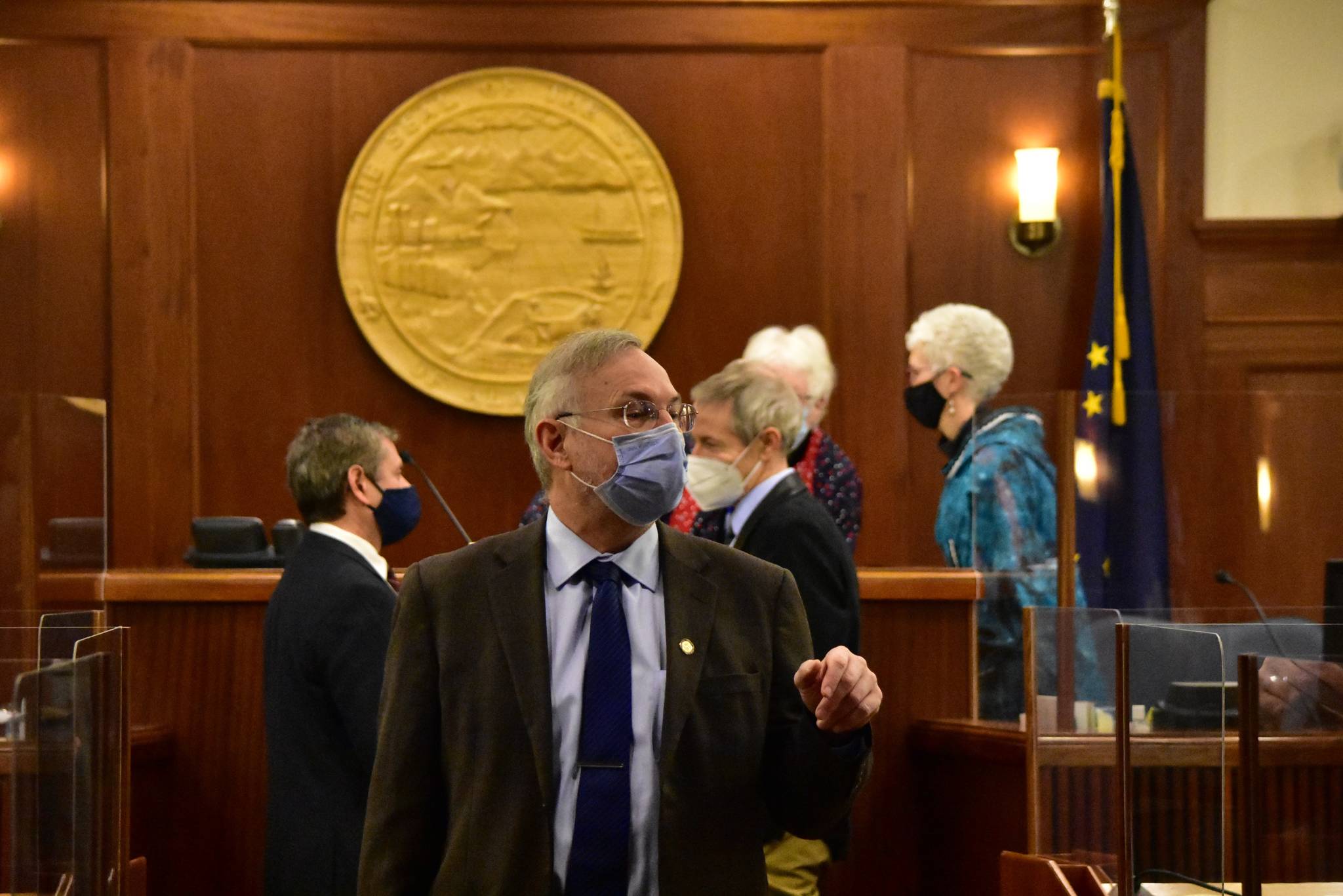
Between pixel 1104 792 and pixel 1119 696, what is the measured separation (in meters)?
0.44

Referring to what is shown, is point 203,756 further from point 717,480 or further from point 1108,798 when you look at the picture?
point 1108,798

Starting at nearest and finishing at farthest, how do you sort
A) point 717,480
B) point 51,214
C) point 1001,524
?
point 717,480 < point 1001,524 < point 51,214

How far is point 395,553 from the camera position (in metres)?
5.54

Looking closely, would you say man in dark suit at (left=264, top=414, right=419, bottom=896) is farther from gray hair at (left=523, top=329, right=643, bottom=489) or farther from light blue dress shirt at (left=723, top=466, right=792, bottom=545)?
gray hair at (left=523, top=329, right=643, bottom=489)

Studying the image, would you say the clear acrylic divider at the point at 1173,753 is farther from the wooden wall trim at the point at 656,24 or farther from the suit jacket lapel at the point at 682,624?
the wooden wall trim at the point at 656,24

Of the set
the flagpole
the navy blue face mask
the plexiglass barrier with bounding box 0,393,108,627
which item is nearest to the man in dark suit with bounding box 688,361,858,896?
the navy blue face mask

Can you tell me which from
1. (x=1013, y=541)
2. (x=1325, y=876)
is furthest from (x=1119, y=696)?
(x=1013, y=541)

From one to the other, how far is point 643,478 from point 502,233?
3.92 m

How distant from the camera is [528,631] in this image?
1861 millimetres

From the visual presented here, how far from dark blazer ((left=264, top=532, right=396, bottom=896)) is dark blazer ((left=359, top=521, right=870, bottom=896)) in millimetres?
971

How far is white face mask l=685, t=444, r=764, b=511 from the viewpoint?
325cm

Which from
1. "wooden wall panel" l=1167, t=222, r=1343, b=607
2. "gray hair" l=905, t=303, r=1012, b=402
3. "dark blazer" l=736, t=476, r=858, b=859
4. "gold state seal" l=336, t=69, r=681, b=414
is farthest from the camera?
"gold state seal" l=336, t=69, r=681, b=414

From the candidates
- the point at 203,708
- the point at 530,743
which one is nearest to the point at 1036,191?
the point at 203,708

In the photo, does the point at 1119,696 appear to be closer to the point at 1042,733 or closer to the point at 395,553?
the point at 1042,733
